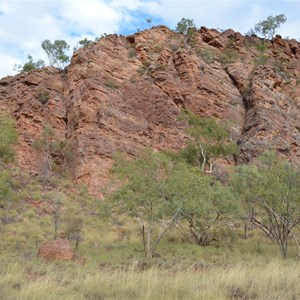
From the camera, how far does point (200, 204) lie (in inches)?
708

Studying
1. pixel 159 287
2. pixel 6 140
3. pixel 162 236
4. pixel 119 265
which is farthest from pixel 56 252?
pixel 6 140

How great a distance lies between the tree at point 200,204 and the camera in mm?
17281

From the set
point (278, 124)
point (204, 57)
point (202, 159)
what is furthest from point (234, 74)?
point (202, 159)

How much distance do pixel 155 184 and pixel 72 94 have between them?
24534mm

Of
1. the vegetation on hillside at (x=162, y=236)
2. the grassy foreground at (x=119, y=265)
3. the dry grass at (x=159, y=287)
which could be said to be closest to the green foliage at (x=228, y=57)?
the grassy foreground at (x=119, y=265)

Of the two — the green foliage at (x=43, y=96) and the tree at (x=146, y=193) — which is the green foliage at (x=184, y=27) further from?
the tree at (x=146, y=193)

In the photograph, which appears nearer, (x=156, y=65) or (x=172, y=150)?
(x=172, y=150)

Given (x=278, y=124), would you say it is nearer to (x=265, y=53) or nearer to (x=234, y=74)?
(x=234, y=74)

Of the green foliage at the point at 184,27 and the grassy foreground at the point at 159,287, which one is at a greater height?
the green foliage at the point at 184,27

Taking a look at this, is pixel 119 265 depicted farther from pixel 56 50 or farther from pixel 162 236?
pixel 56 50

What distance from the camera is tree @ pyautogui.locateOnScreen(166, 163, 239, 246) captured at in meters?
17.3

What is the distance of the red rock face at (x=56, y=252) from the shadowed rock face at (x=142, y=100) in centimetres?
1548

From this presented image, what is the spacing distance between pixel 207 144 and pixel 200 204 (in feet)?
56.5

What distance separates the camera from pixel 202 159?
3544 centimetres
